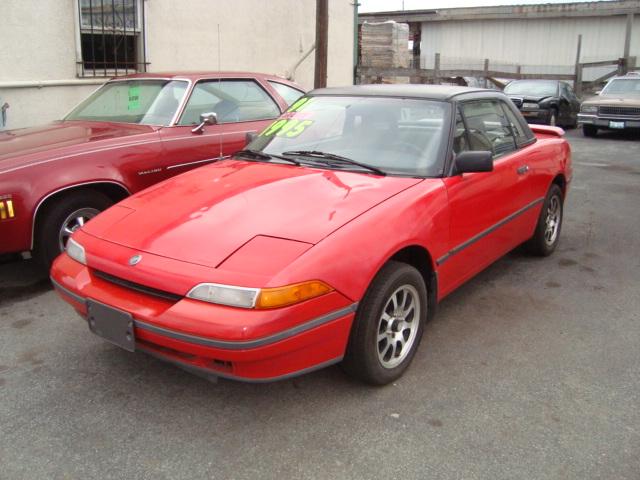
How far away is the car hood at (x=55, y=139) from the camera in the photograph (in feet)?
14.4

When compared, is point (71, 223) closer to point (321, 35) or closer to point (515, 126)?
point (515, 126)

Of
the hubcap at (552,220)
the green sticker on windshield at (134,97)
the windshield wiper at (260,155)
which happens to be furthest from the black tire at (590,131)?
the windshield wiper at (260,155)

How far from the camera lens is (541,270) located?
5090 millimetres

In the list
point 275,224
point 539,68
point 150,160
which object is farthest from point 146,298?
point 539,68

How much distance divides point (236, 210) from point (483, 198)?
5.51 ft

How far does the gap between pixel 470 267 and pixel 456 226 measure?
434 millimetres

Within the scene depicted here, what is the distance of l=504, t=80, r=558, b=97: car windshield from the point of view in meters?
16.0

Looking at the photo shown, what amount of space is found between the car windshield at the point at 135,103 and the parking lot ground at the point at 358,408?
2.04m

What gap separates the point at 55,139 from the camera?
4910mm

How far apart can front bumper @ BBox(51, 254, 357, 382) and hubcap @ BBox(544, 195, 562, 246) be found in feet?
10.1

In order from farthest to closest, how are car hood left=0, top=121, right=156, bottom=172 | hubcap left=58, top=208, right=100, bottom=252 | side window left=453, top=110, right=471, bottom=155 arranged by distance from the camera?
hubcap left=58, top=208, right=100, bottom=252 → car hood left=0, top=121, right=156, bottom=172 → side window left=453, top=110, right=471, bottom=155

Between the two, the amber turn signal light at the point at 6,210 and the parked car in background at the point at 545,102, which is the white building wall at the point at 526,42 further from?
the amber turn signal light at the point at 6,210

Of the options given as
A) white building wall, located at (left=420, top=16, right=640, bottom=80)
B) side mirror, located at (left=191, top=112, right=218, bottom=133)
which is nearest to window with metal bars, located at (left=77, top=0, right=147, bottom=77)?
side mirror, located at (left=191, top=112, right=218, bottom=133)

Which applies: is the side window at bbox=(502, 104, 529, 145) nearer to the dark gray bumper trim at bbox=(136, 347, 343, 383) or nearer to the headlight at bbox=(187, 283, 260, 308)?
the dark gray bumper trim at bbox=(136, 347, 343, 383)
